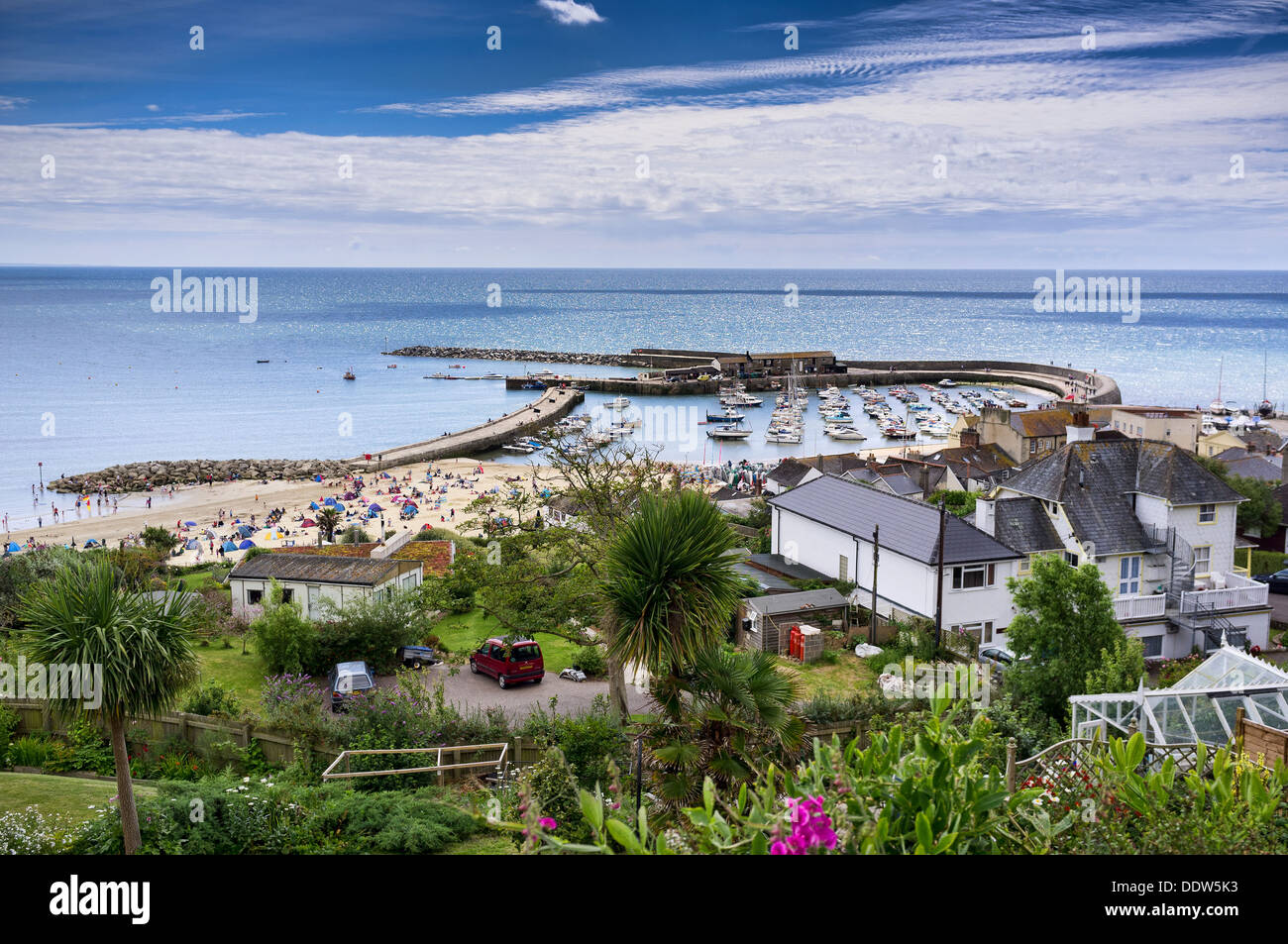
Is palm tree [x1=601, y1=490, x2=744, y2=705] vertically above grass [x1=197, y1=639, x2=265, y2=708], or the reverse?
palm tree [x1=601, y1=490, x2=744, y2=705]

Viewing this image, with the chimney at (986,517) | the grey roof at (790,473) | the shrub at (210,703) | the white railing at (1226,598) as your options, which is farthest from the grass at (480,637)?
the grey roof at (790,473)

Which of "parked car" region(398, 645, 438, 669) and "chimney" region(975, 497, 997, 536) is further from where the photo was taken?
"chimney" region(975, 497, 997, 536)

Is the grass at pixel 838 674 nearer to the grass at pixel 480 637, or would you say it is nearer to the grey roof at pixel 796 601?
the grey roof at pixel 796 601

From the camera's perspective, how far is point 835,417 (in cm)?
8219

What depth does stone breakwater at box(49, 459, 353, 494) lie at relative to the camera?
2194 inches

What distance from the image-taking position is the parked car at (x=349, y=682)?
17.0m

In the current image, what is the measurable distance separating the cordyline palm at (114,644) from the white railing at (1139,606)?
779 inches

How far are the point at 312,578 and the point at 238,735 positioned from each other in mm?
9787

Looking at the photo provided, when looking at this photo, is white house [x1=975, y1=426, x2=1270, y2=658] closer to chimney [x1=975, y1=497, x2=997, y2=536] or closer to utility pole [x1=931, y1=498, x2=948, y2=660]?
chimney [x1=975, y1=497, x2=997, y2=536]

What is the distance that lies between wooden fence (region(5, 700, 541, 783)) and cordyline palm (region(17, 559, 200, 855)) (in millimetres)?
4026

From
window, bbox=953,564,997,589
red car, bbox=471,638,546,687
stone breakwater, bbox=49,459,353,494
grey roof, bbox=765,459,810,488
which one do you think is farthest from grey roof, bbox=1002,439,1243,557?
stone breakwater, bbox=49,459,353,494
